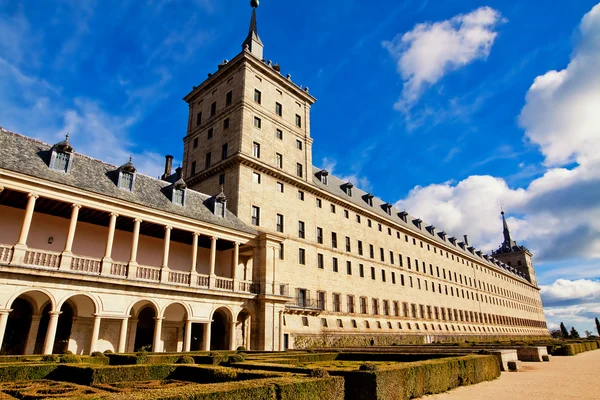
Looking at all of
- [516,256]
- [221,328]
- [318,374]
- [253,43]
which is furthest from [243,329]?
[516,256]

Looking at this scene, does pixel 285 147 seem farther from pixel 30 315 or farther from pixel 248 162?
pixel 30 315

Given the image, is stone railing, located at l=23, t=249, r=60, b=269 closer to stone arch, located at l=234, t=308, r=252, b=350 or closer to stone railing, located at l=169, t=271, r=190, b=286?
stone railing, located at l=169, t=271, r=190, b=286

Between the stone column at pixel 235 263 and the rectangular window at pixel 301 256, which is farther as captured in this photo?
the rectangular window at pixel 301 256

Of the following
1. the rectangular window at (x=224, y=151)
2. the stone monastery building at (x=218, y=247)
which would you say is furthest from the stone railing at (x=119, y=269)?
the rectangular window at (x=224, y=151)

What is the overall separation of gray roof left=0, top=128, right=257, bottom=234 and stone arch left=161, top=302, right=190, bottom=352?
7194mm

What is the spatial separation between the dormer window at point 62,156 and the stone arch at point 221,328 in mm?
13947

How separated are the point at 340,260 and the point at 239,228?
17.9 metres

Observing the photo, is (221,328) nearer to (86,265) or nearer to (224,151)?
(86,265)

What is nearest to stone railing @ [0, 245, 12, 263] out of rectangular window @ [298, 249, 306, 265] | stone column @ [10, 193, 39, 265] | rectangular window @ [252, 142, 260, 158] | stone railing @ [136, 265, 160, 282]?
stone column @ [10, 193, 39, 265]

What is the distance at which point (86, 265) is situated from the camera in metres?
23.7

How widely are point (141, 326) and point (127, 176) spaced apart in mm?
10983

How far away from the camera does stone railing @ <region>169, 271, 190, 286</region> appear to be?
26.9 metres

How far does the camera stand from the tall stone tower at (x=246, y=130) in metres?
38.1

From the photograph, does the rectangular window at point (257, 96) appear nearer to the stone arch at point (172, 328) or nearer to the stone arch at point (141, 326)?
the stone arch at point (172, 328)
